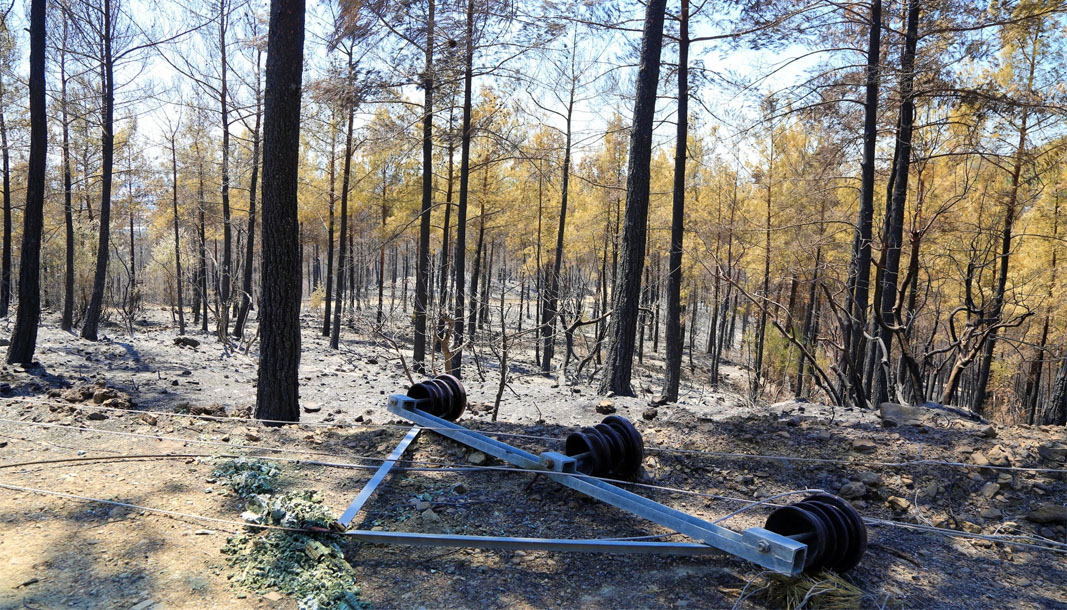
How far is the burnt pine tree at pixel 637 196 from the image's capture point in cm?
772

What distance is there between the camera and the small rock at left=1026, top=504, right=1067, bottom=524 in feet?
11.9

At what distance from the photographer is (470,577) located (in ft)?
9.43

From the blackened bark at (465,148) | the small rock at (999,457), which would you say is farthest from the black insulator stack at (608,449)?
the blackened bark at (465,148)

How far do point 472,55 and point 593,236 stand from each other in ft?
39.1

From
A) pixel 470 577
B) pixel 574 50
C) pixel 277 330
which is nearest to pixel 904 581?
pixel 470 577

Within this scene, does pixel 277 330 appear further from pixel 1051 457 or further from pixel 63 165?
pixel 63 165

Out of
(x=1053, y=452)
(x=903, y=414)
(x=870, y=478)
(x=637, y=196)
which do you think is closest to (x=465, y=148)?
(x=637, y=196)

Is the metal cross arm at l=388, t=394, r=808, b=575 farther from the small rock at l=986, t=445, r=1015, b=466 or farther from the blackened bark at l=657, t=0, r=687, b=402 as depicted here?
the blackened bark at l=657, t=0, r=687, b=402

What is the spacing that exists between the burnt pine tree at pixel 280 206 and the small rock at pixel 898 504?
4721mm

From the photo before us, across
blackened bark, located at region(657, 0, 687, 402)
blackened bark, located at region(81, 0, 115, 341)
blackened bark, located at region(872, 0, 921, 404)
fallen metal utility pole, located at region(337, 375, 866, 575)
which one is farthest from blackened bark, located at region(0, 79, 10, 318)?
blackened bark, located at region(872, 0, 921, 404)

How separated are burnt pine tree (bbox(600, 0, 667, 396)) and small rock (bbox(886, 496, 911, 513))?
4.04 m

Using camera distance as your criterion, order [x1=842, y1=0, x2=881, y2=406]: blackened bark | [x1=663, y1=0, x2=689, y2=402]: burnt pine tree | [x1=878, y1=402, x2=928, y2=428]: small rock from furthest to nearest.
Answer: [x1=663, y1=0, x2=689, y2=402]: burnt pine tree, [x1=842, y1=0, x2=881, y2=406]: blackened bark, [x1=878, y1=402, x2=928, y2=428]: small rock

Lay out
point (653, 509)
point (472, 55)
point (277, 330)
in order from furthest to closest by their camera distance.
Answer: point (472, 55) < point (277, 330) < point (653, 509)

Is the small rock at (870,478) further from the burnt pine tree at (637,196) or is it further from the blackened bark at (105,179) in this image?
the blackened bark at (105,179)
